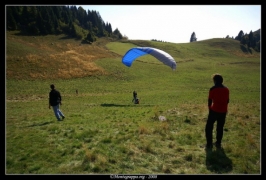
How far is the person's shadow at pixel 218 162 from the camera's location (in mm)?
5891

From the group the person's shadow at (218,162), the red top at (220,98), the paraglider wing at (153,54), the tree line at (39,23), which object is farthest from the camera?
the tree line at (39,23)

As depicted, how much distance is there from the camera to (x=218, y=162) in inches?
245

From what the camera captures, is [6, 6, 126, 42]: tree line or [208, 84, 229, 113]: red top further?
[6, 6, 126, 42]: tree line

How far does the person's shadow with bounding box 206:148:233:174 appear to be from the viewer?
5.89 metres

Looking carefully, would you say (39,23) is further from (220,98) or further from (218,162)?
(218,162)

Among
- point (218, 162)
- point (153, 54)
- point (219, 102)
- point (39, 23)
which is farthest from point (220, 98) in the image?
point (39, 23)

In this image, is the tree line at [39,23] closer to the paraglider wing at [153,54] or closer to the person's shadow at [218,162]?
the paraglider wing at [153,54]

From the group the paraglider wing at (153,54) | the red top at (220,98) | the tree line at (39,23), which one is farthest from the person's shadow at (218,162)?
the tree line at (39,23)

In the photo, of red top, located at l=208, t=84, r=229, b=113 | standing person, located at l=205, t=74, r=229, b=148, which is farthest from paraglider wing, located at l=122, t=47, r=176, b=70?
red top, located at l=208, t=84, r=229, b=113

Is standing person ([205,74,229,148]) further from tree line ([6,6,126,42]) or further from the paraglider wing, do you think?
tree line ([6,6,126,42])

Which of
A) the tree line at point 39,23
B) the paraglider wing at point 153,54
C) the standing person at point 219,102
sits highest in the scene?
the tree line at point 39,23

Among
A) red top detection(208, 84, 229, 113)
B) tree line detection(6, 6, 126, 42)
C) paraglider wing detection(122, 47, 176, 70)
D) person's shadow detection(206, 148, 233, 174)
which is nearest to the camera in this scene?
person's shadow detection(206, 148, 233, 174)

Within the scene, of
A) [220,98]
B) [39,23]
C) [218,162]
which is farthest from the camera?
[39,23]
